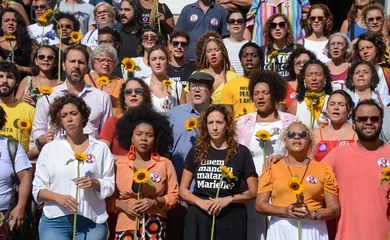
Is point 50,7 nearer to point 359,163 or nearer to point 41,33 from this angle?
point 41,33

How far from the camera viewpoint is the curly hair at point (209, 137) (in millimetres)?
9820

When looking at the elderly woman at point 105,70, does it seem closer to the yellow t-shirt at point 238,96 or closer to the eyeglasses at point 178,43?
the eyeglasses at point 178,43

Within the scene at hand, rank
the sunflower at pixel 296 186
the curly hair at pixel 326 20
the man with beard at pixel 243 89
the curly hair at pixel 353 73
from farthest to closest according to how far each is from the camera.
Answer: the curly hair at pixel 326 20 → the curly hair at pixel 353 73 → the man with beard at pixel 243 89 → the sunflower at pixel 296 186

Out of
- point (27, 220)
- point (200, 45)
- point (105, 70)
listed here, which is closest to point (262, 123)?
point (105, 70)

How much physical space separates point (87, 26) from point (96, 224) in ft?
18.9

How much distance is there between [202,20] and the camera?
14352mm

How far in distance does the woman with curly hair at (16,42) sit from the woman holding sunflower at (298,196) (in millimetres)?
4799

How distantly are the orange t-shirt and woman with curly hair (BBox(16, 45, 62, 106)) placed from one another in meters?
3.46

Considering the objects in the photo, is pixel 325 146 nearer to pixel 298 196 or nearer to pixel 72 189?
pixel 298 196

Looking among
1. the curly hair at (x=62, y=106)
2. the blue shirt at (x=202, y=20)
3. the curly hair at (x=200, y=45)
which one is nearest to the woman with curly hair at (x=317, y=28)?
the blue shirt at (x=202, y=20)

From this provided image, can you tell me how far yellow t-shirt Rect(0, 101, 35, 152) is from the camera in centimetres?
1080

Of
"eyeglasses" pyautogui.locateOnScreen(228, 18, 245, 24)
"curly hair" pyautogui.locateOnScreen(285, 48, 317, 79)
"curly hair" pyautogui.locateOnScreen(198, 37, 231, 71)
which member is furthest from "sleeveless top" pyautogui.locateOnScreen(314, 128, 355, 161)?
"eyeglasses" pyautogui.locateOnScreen(228, 18, 245, 24)

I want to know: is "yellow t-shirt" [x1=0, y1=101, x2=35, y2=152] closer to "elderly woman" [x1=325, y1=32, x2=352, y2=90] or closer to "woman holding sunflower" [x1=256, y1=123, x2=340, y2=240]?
"woman holding sunflower" [x1=256, y1=123, x2=340, y2=240]

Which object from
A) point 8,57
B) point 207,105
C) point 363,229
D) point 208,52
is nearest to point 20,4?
point 8,57
